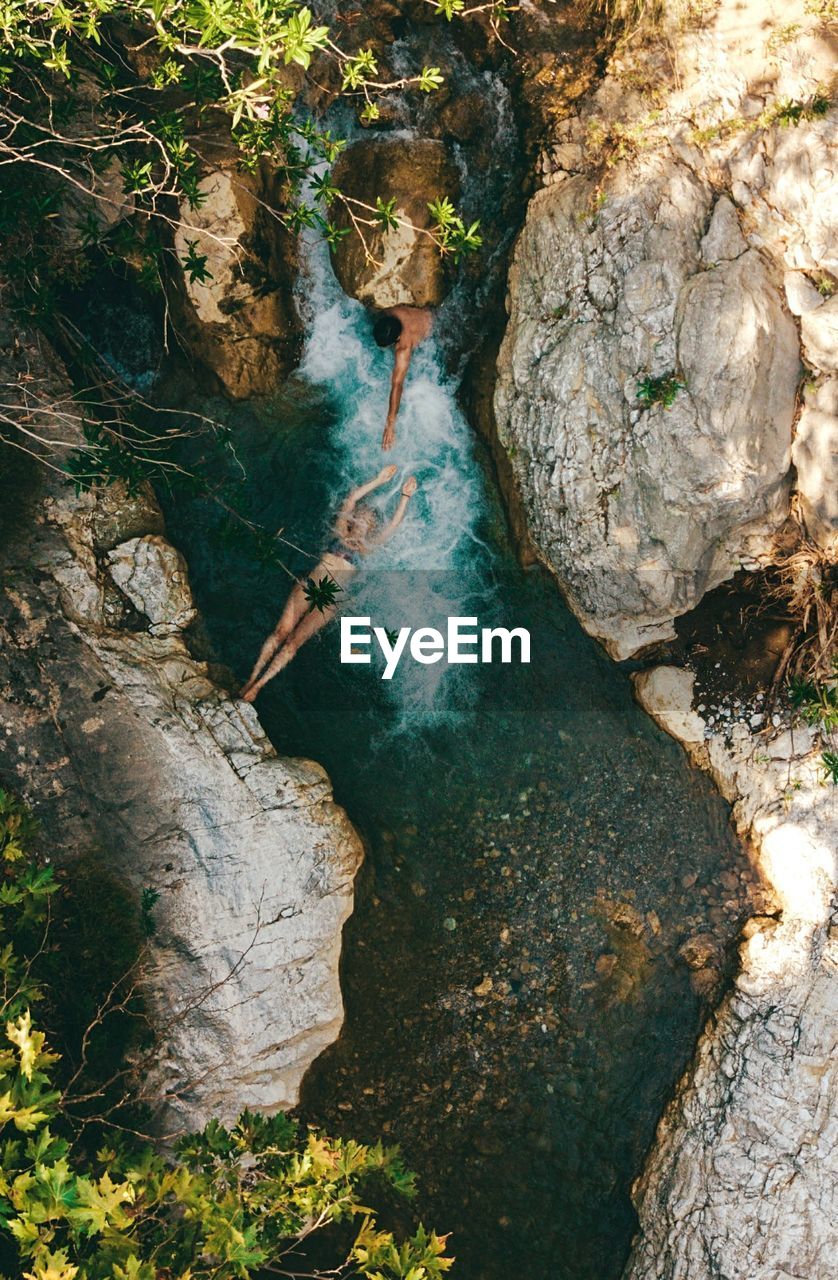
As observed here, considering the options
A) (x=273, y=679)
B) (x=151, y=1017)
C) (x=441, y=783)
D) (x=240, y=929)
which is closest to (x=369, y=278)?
(x=273, y=679)

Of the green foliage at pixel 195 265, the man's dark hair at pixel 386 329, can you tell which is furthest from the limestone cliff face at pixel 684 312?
the green foliage at pixel 195 265

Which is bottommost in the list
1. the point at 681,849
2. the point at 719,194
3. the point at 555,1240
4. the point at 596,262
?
the point at 555,1240

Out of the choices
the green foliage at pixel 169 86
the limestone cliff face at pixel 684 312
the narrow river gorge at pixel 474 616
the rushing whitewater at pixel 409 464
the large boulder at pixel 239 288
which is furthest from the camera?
the rushing whitewater at pixel 409 464

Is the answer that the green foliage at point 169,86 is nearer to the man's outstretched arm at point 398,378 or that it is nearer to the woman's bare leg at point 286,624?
the man's outstretched arm at point 398,378

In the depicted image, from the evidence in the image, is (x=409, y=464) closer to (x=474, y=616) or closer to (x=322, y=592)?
(x=474, y=616)

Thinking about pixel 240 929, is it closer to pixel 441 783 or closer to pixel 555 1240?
pixel 441 783

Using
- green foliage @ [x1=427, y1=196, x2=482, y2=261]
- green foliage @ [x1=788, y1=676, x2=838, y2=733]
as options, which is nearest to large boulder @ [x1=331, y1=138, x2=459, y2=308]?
green foliage @ [x1=427, y1=196, x2=482, y2=261]
